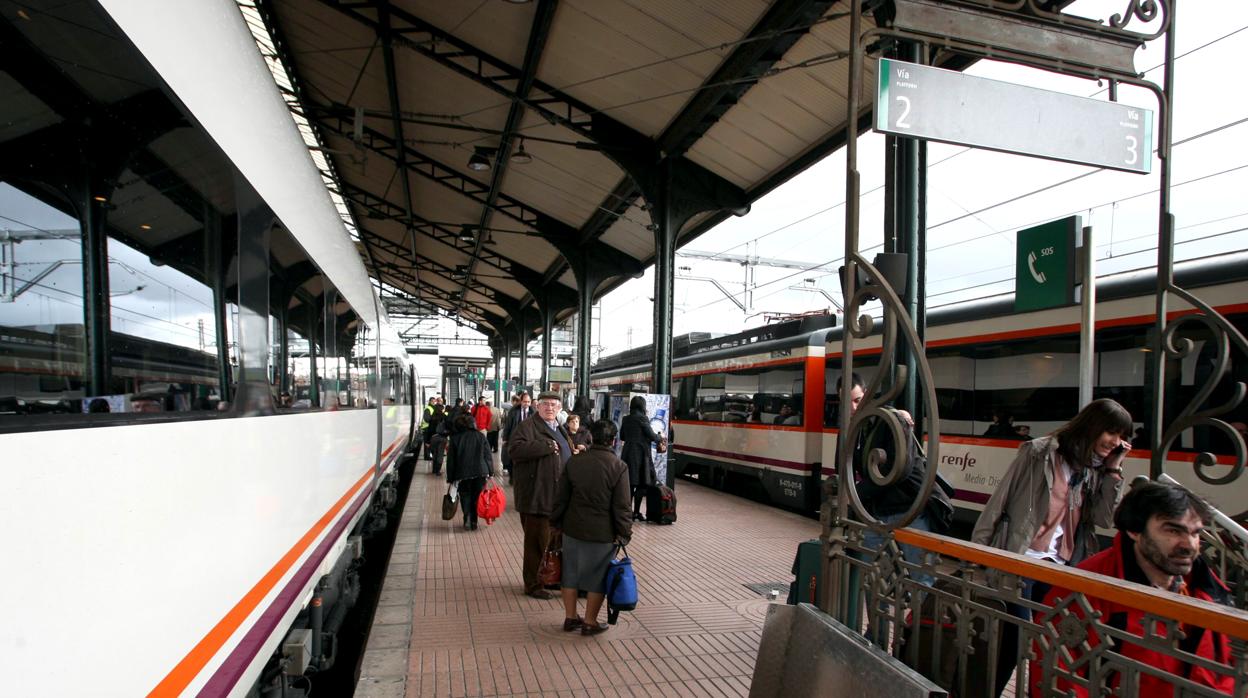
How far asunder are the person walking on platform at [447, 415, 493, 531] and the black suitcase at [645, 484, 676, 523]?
2054 mm

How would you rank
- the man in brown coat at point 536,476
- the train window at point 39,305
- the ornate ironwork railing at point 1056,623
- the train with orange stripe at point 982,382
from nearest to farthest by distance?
the train window at point 39,305 < the ornate ironwork railing at point 1056,623 < the man in brown coat at point 536,476 < the train with orange stripe at point 982,382

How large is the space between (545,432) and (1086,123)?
434 cm

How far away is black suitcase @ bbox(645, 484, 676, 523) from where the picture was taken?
10031mm

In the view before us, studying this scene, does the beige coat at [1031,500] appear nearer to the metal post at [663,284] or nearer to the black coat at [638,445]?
the black coat at [638,445]

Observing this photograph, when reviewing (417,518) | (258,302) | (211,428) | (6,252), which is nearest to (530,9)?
(417,518)

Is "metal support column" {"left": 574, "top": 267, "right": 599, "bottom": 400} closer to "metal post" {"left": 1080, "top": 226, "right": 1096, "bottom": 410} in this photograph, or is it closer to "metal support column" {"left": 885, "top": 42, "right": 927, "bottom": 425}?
"metal support column" {"left": 885, "top": 42, "right": 927, "bottom": 425}

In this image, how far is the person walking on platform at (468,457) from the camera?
9.05 m

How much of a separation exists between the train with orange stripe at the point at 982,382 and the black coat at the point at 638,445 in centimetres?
282

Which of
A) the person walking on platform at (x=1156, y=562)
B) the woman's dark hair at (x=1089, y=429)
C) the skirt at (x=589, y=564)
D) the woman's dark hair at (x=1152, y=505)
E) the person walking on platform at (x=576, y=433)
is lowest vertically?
the skirt at (x=589, y=564)

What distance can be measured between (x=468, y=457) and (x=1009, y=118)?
7096mm

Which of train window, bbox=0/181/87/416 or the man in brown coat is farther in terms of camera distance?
the man in brown coat

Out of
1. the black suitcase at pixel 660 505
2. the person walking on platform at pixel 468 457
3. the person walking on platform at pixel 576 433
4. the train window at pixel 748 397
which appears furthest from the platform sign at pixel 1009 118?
the train window at pixel 748 397

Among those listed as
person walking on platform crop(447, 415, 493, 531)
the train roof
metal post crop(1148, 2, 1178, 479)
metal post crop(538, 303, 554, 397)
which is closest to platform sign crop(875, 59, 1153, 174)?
metal post crop(1148, 2, 1178, 479)

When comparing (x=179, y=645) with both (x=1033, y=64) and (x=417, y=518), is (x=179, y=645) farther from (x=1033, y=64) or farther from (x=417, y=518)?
(x=417, y=518)
